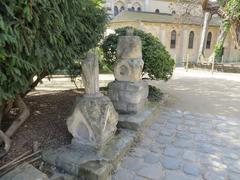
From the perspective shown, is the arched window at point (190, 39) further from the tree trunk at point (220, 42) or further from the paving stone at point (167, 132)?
the paving stone at point (167, 132)

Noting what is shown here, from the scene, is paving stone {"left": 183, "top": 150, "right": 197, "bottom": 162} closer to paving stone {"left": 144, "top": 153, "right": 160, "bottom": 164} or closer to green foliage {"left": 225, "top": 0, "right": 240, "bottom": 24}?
paving stone {"left": 144, "top": 153, "right": 160, "bottom": 164}

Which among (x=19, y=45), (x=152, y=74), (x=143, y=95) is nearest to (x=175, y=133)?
(x=143, y=95)

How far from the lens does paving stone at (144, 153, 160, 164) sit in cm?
354

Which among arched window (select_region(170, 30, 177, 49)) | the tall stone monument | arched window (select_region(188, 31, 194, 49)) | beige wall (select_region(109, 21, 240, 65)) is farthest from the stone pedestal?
arched window (select_region(188, 31, 194, 49))

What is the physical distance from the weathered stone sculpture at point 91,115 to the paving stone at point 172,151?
40.1 inches

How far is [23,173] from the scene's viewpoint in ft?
8.52

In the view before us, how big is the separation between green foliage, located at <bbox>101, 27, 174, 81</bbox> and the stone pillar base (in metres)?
1.25

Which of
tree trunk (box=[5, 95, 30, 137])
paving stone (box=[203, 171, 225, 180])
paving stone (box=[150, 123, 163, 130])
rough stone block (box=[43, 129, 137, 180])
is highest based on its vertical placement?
tree trunk (box=[5, 95, 30, 137])

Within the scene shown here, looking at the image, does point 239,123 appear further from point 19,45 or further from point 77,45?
point 19,45

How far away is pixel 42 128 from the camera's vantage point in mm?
4051

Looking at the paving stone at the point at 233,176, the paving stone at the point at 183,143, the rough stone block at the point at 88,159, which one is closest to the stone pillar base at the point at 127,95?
the paving stone at the point at 183,143

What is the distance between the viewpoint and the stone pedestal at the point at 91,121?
331 cm

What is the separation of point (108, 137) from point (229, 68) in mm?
15891

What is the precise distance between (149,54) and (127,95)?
1627 mm
